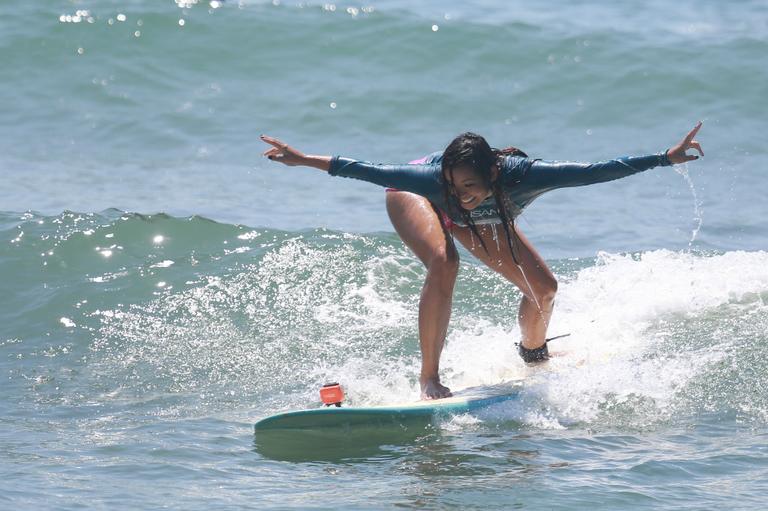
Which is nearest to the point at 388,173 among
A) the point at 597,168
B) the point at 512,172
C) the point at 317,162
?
the point at 317,162

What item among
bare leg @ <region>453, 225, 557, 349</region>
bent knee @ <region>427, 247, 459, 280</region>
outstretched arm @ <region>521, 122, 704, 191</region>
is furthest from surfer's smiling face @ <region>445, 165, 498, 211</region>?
bare leg @ <region>453, 225, 557, 349</region>

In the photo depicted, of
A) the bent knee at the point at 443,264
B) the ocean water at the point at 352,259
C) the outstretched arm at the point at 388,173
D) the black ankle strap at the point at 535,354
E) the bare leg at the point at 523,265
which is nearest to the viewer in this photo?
the ocean water at the point at 352,259

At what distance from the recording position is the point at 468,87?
16094 millimetres

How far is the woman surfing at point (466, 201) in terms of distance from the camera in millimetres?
5988

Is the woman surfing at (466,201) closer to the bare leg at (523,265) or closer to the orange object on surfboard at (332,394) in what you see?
the bare leg at (523,265)

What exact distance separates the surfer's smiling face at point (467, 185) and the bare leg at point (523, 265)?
18.2 inches

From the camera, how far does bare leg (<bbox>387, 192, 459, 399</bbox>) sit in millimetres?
6359

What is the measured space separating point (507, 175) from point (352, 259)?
128 inches

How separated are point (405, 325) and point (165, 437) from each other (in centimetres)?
247

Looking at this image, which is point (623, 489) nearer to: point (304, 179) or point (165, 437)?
point (165, 437)

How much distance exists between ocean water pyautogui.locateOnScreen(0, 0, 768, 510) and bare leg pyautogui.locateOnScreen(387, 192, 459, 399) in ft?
1.22

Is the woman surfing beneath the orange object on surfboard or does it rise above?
above

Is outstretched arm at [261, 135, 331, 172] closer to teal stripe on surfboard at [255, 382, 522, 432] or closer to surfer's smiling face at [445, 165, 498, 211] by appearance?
surfer's smiling face at [445, 165, 498, 211]

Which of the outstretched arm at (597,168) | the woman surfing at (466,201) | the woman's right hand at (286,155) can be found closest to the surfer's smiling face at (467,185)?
the woman surfing at (466,201)
